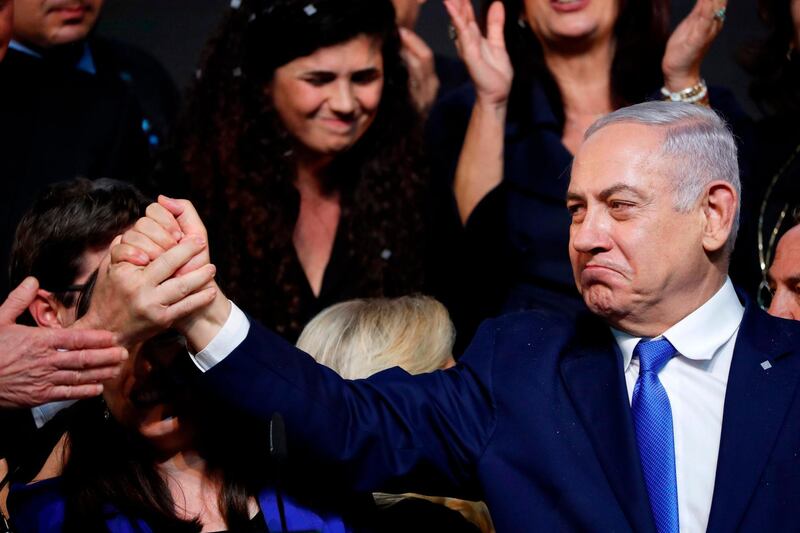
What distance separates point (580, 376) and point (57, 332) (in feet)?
2.69

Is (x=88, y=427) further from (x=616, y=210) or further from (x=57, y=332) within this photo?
(x=616, y=210)

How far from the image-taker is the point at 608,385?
208cm

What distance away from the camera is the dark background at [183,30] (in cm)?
387

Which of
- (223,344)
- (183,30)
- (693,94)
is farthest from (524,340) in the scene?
(183,30)

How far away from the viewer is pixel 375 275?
3029 millimetres

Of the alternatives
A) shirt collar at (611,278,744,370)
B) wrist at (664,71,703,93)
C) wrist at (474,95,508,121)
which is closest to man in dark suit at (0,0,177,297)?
wrist at (474,95,508,121)

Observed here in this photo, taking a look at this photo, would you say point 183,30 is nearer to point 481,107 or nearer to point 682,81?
point 481,107

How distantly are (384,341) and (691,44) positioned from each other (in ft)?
3.37

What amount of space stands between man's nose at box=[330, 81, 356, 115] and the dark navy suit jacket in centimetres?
99

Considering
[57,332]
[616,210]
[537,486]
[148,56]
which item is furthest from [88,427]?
[148,56]

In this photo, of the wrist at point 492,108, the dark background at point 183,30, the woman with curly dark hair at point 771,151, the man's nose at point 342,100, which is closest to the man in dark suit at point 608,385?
the woman with curly dark hair at point 771,151

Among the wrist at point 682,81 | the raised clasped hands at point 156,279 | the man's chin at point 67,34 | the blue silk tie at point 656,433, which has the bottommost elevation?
the blue silk tie at point 656,433

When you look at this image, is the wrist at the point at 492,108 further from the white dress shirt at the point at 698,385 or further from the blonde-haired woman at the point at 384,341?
the white dress shirt at the point at 698,385

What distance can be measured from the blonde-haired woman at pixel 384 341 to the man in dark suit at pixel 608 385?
19 centimetres
